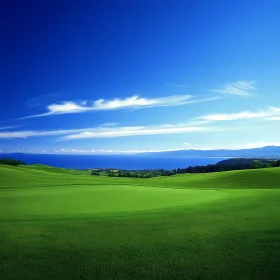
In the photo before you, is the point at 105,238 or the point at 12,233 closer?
the point at 105,238

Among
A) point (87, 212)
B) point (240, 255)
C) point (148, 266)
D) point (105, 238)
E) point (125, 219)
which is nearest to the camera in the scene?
point (148, 266)

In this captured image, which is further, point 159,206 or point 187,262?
point 159,206

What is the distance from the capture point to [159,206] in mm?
12086

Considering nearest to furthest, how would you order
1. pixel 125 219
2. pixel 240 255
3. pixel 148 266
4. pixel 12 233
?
1. pixel 148 266
2. pixel 240 255
3. pixel 12 233
4. pixel 125 219

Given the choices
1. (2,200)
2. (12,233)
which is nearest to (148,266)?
(12,233)

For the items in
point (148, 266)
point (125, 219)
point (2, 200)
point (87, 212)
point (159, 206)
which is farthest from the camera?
point (2, 200)

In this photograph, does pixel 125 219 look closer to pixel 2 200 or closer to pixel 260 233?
pixel 260 233

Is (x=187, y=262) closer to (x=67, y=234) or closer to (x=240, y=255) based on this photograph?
(x=240, y=255)

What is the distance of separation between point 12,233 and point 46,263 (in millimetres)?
Answer: 2507

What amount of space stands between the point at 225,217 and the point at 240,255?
3413 millimetres

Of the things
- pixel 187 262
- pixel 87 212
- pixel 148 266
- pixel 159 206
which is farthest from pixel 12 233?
pixel 159 206

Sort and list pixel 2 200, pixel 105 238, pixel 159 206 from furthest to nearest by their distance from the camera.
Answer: pixel 2 200, pixel 159 206, pixel 105 238

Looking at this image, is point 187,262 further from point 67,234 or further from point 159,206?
point 159,206

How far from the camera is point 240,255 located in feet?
20.7
